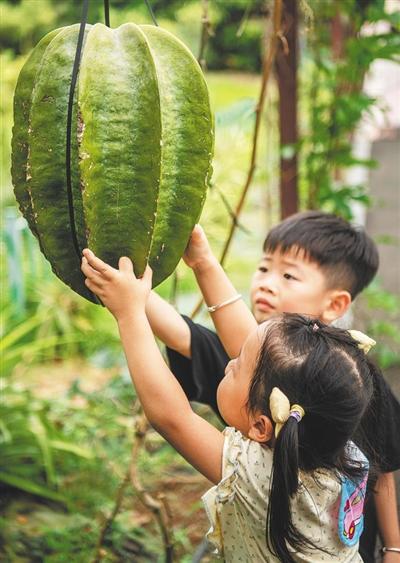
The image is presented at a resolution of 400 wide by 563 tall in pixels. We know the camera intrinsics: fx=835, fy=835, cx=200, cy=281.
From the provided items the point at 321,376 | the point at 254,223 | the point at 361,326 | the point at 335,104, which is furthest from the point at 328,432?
the point at 254,223

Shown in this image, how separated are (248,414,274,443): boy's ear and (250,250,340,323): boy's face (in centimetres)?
50

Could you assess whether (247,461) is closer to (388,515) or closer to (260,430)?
(260,430)

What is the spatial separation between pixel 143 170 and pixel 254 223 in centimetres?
704

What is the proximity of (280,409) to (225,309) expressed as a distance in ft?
1.59

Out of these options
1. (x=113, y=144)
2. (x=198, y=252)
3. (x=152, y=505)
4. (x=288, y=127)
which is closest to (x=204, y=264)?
(x=198, y=252)

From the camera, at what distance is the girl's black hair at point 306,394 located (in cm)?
154

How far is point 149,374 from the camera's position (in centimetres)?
157

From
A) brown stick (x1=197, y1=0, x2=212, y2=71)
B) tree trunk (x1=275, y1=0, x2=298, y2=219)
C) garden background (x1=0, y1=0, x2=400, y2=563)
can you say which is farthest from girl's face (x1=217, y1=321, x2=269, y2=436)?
tree trunk (x1=275, y1=0, x2=298, y2=219)

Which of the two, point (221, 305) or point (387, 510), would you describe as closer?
point (221, 305)

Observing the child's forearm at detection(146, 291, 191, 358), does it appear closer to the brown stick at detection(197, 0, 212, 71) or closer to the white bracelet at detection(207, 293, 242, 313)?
the white bracelet at detection(207, 293, 242, 313)

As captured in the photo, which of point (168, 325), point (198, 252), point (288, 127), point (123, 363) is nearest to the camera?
point (198, 252)

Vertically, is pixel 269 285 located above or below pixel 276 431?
above

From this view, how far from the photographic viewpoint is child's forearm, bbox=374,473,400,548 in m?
2.00

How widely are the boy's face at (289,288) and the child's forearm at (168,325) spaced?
191 mm
